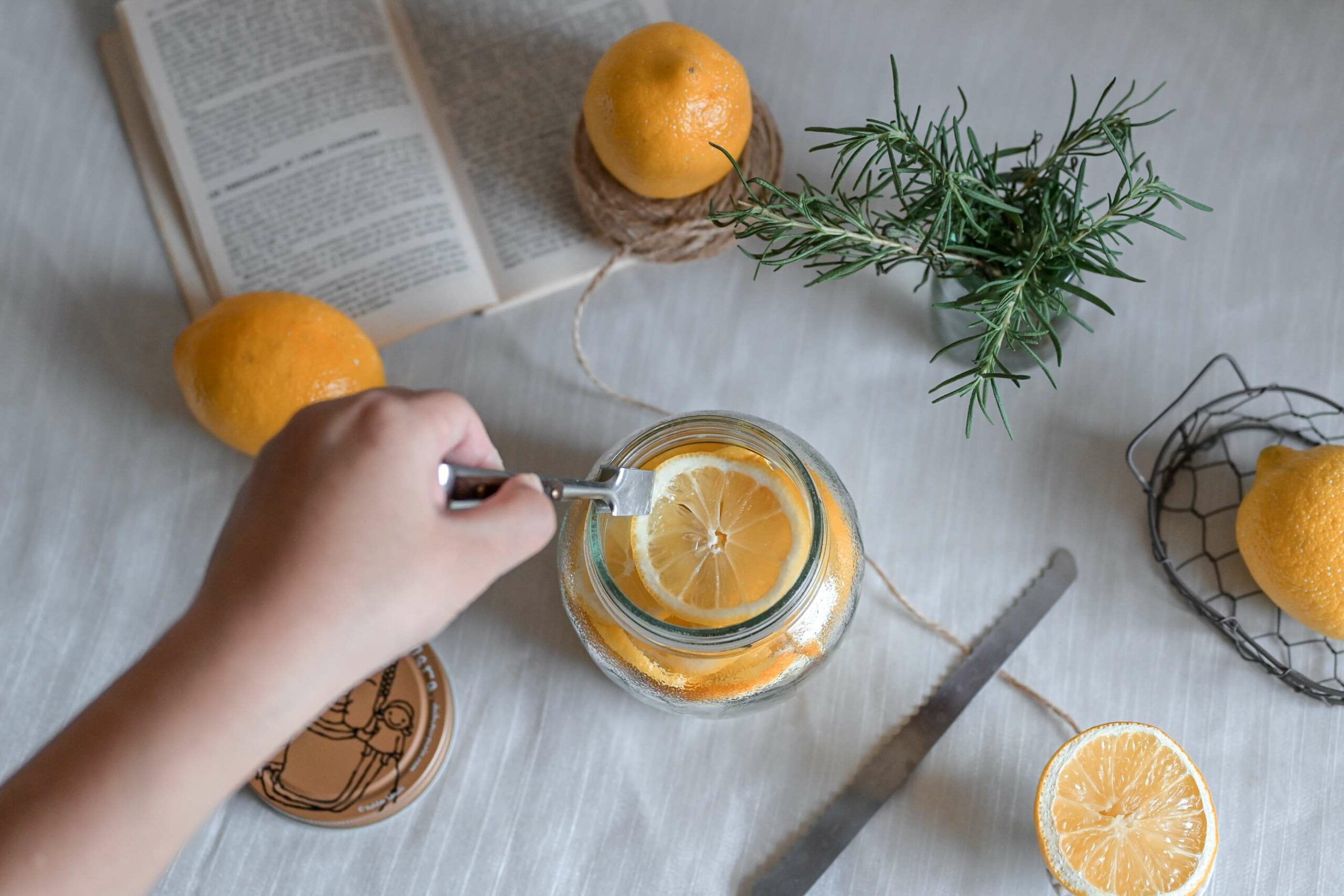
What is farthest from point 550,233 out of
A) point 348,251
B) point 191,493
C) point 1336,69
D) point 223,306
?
point 1336,69

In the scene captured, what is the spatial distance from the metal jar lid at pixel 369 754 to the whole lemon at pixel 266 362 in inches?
8.8

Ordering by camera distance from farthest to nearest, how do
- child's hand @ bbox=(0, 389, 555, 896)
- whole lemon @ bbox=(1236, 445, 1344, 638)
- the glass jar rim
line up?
whole lemon @ bbox=(1236, 445, 1344, 638)
the glass jar rim
child's hand @ bbox=(0, 389, 555, 896)

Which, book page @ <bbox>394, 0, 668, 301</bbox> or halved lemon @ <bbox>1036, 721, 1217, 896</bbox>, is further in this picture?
book page @ <bbox>394, 0, 668, 301</bbox>

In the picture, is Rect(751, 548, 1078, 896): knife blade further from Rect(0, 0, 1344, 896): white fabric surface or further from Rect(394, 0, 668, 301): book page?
Rect(394, 0, 668, 301): book page

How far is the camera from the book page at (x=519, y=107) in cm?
87

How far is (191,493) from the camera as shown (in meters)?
0.83

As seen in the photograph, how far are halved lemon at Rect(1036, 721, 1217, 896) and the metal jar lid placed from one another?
0.47m

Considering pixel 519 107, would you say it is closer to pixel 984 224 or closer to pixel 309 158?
pixel 309 158

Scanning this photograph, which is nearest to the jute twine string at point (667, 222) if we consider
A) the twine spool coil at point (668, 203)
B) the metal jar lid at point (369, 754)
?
the twine spool coil at point (668, 203)

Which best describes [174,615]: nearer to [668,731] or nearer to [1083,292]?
[668,731]

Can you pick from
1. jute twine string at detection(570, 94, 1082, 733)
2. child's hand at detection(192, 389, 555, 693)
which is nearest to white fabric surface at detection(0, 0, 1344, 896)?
jute twine string at detection(570, 94, 1082, 733)

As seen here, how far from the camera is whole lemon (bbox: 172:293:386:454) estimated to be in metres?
0.72

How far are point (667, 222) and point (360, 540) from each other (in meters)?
0.44

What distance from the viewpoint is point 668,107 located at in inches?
27.7
